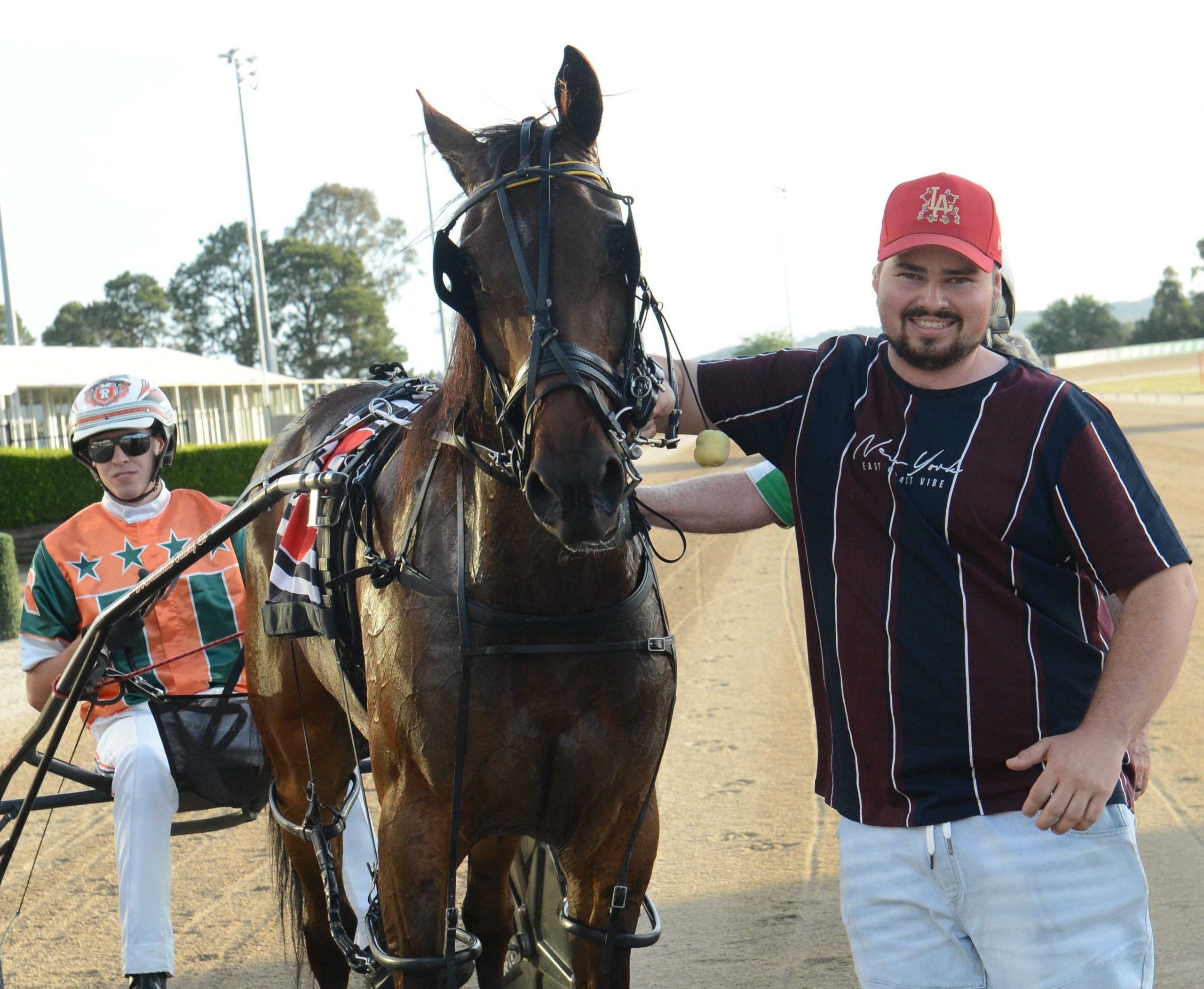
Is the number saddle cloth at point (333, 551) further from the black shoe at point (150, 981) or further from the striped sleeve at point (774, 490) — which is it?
the black shoe at point (150, 981)

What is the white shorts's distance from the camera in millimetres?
1925

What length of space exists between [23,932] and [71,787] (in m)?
2.00

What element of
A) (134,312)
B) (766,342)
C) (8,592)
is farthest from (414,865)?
(134,312)

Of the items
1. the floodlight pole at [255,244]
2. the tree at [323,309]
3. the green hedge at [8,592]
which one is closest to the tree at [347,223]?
the tree at [323,309]

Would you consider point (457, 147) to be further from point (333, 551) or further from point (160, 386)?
point (160, 386)

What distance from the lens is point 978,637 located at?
6.50 feet

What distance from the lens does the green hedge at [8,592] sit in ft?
32.3

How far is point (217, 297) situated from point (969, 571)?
220 feet

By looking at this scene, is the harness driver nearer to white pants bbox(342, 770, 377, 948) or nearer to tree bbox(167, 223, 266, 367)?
white pants bbox(342, 770, 377, 948)

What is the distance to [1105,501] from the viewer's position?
74.3 inches

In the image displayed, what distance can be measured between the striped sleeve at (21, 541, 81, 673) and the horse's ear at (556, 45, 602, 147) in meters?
2.31

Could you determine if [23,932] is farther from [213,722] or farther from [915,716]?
[915,716]

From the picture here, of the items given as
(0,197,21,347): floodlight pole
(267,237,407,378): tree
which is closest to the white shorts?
(0,197,21,347): floodlight pole

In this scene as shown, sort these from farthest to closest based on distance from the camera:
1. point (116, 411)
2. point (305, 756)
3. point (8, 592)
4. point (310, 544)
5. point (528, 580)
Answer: point (8, 592), point (116, 411), point (305, 756), point (310, 544), point (528, 580)
